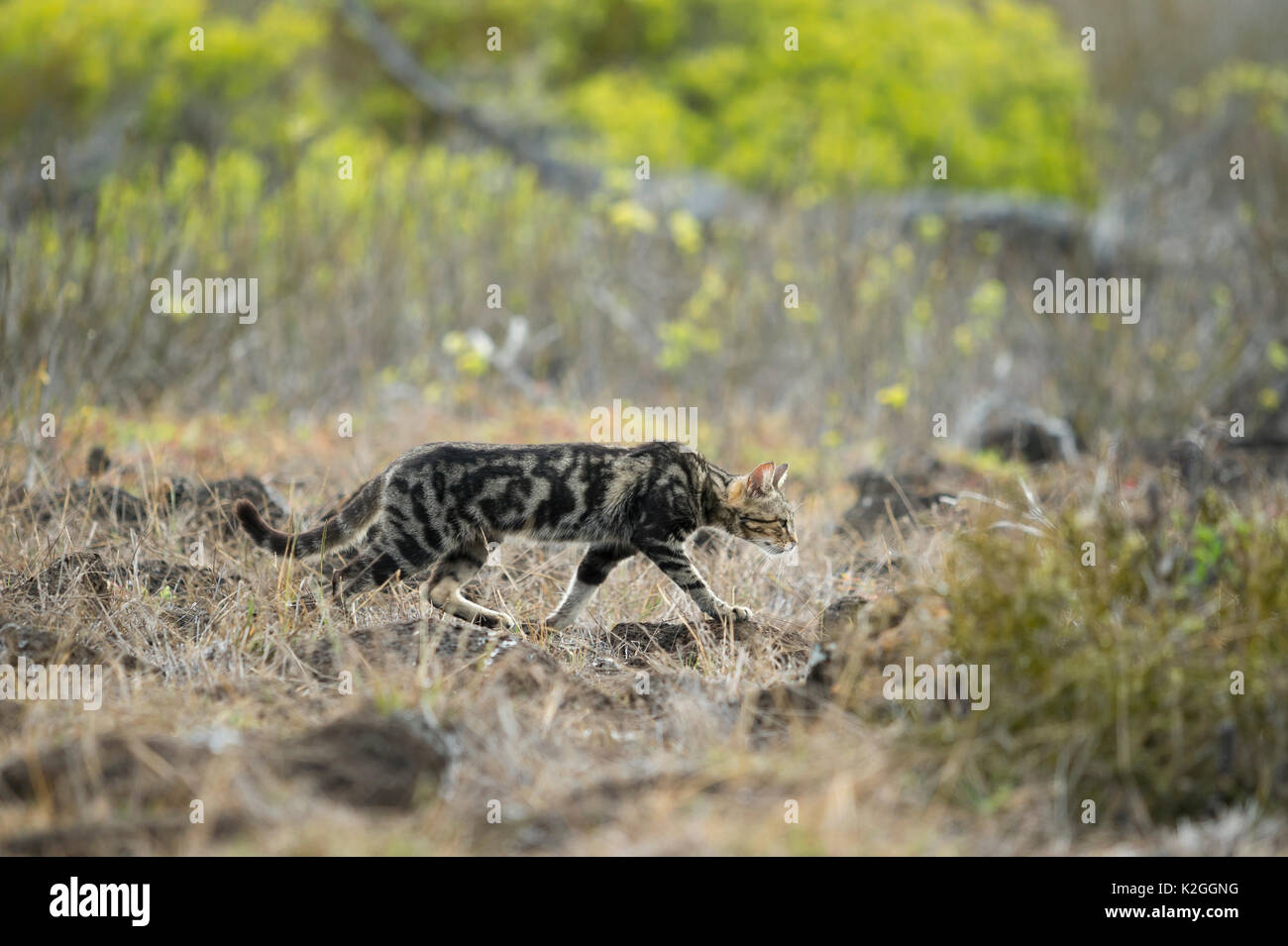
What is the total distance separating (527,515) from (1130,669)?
2615mm

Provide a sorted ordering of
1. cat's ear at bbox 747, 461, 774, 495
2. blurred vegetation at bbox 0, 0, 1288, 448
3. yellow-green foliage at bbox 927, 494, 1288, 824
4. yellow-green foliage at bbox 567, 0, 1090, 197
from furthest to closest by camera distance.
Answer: yellow-green foliage at bbox 567, 0, 1090, 197 < blurred vegetation at bbox 0, 0, 1288, 448 < cat's ear at bbox 747, 461, 774, 495 < yellow-green foliage at bbox 927, 494, 1288, 824

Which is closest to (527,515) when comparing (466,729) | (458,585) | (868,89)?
(458,585)

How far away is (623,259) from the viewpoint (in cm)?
1288

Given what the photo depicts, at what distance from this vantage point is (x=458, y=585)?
230 inches

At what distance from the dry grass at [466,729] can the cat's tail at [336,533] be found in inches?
4.7

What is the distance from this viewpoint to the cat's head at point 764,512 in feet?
19.7

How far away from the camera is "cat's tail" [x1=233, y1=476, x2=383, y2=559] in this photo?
544 cm

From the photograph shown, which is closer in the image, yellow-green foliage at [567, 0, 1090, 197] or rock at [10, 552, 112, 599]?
rock at [10, 552, 112, 599]

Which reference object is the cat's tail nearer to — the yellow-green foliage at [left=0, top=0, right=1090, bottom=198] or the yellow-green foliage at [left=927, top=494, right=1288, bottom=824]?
the yellow-green foliage at [left=927, top=494, right=1288, bottom=824]

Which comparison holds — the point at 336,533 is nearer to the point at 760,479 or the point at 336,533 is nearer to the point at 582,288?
the point at 760,479

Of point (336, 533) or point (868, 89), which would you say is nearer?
point (336, 533)

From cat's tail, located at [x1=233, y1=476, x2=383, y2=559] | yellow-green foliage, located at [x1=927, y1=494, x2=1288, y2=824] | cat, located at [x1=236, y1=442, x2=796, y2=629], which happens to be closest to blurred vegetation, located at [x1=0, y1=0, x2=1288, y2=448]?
cat's tail, located at [x1=233, y1=476, x2=383, y2=559]

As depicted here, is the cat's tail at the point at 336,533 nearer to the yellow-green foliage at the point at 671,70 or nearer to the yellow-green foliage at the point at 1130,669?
the yellow-green foliage at the point at 1130,669

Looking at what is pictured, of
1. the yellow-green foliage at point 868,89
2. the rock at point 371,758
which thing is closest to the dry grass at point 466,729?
the rock at point 371,758
